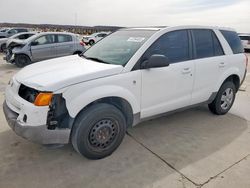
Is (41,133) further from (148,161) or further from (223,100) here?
(223,100)

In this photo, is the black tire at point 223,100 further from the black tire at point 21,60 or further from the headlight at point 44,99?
the black tire at point 21,60

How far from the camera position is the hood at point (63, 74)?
267 cm

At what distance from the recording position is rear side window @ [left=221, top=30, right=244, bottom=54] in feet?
14.7

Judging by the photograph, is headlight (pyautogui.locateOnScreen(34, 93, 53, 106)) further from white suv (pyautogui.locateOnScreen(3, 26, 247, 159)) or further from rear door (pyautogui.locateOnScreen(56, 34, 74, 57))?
rear door (pyautogui.locateOnScreen(56, 34, 74, 57))

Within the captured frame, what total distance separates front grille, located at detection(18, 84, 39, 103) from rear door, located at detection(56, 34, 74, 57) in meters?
8.21

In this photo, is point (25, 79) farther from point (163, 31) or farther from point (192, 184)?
point (192, 184)

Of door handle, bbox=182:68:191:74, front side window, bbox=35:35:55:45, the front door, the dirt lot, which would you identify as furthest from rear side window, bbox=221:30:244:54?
front side window, bbox=35:35:55:45

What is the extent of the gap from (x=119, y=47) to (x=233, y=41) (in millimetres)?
2433

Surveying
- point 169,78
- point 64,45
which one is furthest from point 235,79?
point 64,45

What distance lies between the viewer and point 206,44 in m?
4.13

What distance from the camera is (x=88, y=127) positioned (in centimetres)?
286

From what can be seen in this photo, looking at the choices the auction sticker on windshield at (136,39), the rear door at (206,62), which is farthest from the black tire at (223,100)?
the auction sticker on windshield at (136,39)

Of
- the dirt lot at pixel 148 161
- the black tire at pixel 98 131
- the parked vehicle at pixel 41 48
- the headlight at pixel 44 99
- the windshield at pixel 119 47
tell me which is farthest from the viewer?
the parked vehicle at pixel 41 48

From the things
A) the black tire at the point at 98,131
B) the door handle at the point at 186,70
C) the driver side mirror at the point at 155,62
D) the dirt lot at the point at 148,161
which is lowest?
the dirt lot at the point at 148,161
